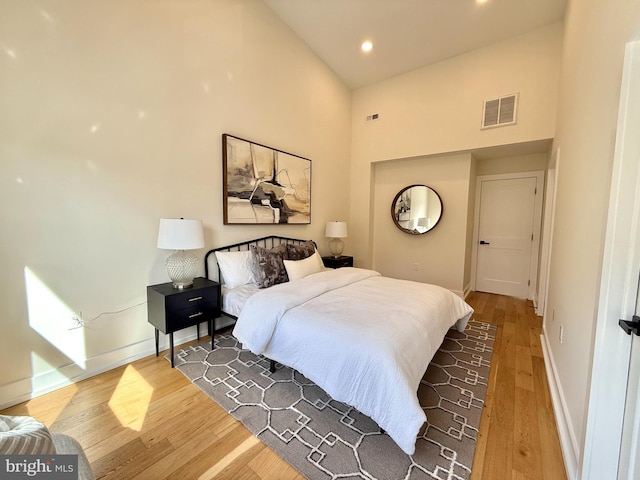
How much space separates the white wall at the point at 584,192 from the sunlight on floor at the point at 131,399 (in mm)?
2452

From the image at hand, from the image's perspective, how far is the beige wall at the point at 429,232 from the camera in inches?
161

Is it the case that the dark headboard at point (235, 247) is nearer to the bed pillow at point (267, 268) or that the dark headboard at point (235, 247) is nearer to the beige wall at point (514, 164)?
the bed pillow at point (267, 268)

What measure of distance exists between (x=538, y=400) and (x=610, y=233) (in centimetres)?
146

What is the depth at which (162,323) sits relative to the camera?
2145 millimetres

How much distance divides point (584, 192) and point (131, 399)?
3.32 m

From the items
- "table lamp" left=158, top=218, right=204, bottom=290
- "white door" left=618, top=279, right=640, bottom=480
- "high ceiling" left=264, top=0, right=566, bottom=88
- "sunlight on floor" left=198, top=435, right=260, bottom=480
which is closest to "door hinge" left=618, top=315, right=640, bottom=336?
"white door" left=618, top=279, right=640, bottom=480

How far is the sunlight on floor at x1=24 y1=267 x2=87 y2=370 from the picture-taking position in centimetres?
180

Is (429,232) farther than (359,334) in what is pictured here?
Yes

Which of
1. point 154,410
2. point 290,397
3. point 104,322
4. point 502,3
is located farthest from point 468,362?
point 502,3

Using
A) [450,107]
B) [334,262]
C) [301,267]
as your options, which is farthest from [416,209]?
[301,267]

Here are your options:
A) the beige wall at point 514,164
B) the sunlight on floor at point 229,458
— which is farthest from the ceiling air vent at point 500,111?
the sunlight on floor at point 229,458

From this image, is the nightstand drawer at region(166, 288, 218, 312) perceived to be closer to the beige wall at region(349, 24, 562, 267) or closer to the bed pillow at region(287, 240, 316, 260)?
the bed pillow at region(287, 240, 316, 260)

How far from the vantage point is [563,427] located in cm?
154

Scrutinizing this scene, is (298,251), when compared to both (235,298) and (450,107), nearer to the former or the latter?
(235,298)
